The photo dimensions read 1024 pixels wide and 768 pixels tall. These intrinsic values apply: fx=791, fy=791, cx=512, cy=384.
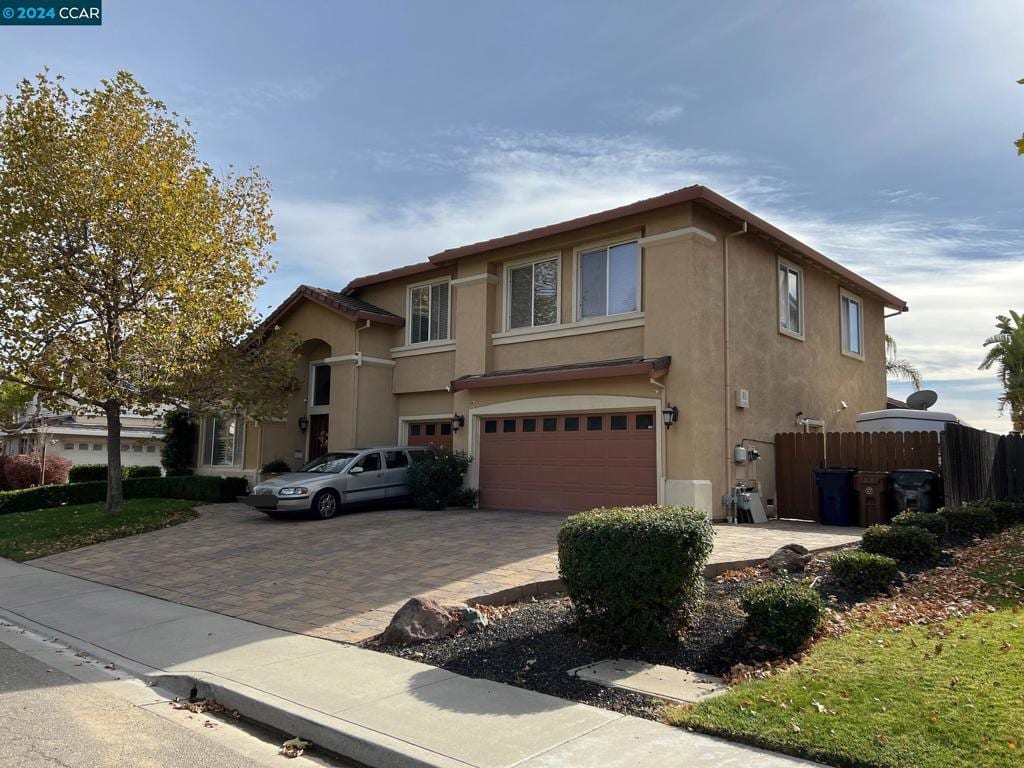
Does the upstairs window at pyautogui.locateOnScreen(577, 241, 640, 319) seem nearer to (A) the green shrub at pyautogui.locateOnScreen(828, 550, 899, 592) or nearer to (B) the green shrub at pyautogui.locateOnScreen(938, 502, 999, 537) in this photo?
(B) the green shrub at pyautogui.locateOnScreen(938, 502, 999, 537)

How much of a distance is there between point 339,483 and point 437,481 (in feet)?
6.81

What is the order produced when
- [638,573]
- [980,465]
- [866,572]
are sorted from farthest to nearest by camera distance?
[980,465] → [866,572] → [638,573]

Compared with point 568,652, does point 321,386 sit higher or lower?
higher

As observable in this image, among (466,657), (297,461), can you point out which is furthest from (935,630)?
(297,461)

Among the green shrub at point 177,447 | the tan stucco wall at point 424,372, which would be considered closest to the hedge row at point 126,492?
the green shrub at point 177,447

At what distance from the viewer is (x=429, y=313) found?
2023 cm

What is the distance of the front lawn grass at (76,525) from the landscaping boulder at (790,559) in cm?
1229

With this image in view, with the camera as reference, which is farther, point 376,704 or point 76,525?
point 76,525

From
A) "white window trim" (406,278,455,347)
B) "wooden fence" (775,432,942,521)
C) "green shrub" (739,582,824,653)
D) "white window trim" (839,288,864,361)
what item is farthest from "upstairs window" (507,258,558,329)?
"green shrub" (739,582,824,653)

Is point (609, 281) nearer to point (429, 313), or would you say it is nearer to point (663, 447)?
point (663, 447)

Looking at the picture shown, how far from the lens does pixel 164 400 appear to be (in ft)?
57.6

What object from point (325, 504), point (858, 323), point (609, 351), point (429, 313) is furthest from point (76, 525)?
point (858, 323)

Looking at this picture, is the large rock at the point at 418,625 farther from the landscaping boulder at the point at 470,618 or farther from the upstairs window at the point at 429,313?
the upstairs window at the point at 429,313

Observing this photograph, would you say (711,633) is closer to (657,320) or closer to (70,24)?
(657,320)
